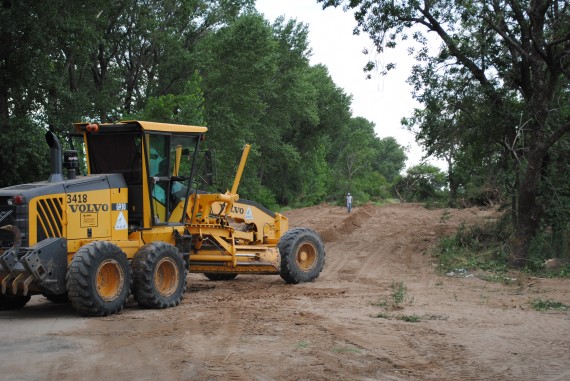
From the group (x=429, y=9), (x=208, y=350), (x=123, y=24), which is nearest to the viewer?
(x=208, y=350)

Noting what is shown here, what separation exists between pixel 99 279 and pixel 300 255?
201 inches

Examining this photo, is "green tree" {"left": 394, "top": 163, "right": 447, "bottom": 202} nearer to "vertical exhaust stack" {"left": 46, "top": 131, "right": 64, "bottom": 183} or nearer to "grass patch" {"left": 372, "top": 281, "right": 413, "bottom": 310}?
"grass patch" {"left": 372, "top": 281, "right": 413, "bottom": 310}

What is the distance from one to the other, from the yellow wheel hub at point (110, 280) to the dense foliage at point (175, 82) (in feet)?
26.2

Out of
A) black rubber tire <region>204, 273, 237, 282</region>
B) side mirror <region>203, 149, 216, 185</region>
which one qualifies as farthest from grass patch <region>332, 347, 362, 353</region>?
black rubber tire <region>204, 273, 237, 282</region>

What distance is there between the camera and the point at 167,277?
35.1 feet

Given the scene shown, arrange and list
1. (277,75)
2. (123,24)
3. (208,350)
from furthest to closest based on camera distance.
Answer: (277,75), (123,24), (208,350)

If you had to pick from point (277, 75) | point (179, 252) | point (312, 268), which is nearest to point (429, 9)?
point (312, 268)

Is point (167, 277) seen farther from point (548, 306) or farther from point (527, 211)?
point (527, 211)

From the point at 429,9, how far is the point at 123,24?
19.5 meters

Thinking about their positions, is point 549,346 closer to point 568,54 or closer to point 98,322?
point 98,322

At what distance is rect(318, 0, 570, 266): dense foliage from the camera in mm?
16734

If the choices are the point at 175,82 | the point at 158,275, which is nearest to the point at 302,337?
the point at 158,275

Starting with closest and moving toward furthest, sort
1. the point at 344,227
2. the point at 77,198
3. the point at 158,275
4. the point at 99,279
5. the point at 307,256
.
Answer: the point at 99,279
the point at 77,198
the point at 158,275
the point at 307,256
the point at 344,227

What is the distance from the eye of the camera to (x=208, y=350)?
7285 mm
